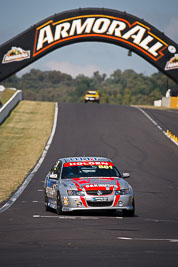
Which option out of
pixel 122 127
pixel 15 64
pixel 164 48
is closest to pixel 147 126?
pixel 122 127

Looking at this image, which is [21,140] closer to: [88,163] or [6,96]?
[88,163]

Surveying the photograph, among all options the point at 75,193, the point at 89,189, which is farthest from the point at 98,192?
the point at 75,193

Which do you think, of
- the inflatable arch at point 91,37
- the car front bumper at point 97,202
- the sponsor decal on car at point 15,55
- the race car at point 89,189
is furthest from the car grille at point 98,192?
the sponsor decal on car at point 15,55

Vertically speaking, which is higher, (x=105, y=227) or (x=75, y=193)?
(x=75, y=193)

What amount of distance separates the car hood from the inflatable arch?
3013 centimetres

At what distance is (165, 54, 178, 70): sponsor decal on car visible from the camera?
151 feet

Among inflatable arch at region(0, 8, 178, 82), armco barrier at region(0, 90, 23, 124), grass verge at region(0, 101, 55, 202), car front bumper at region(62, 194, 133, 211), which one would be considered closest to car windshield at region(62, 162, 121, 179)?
car front bumper at region(62, 194, 133, 211)

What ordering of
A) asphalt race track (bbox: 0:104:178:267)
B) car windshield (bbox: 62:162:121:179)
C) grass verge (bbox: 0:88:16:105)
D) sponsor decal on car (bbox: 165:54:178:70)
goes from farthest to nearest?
grass verge (bbox: 0:88:16:105) < sponsor decal on car (bbox: 165:54:178:70) < car windshield (bbox: 62:162:121:179) < asphalt race track (bbox: 0:104:178:267)

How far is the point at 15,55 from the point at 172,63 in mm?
10890

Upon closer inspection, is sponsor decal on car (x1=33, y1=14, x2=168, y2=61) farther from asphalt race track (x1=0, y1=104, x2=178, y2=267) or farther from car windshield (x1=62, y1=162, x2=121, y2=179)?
car windshield (x1=62, y1=162, x2=121, y2=179)

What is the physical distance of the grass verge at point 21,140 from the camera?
27.6 metres

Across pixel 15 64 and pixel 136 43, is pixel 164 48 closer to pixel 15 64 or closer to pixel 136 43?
pixel 136 43

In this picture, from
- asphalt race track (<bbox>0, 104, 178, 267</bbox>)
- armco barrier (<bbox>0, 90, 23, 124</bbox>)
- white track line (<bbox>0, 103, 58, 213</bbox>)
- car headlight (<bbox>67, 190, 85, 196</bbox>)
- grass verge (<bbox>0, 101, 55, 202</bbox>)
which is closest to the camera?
asphalt race track (<bbox>0, 104, 178, 267</bbox>)

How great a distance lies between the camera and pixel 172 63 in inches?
1816
